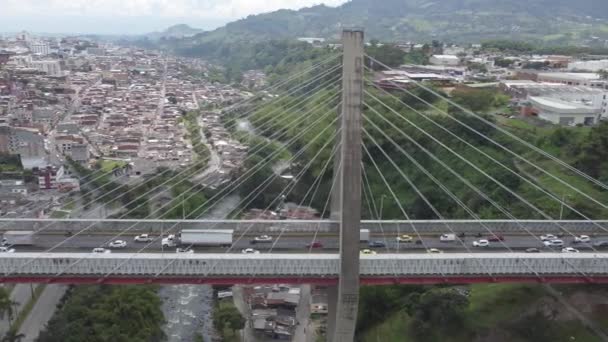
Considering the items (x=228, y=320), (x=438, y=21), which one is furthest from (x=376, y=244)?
(x=438, y=21)

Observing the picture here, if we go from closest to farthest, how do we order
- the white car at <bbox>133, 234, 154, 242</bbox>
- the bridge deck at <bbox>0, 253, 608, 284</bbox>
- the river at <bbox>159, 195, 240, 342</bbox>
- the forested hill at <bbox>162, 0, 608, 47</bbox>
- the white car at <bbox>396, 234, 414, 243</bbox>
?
the bridge deck at <bbox>0, 253, 608, 284</bbox> → the white car at <bbox>133, 234, 154, 242</bbox> → the white car at <bbox>396, 234, 414, 243</bbox> → the river at <bbox>159, 195, 240, 342</bbox> → the forested hill at <bbox>162, 0, 608, 47</bbox>

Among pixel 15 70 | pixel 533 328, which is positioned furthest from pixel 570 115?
pixel 15 70

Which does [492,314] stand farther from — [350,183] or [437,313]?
[350,183]

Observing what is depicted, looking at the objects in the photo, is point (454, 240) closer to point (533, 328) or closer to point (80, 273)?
point (533, 328)

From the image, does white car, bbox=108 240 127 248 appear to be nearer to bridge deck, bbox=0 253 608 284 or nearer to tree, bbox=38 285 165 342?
bridge deck, bbox=0 253 608 284

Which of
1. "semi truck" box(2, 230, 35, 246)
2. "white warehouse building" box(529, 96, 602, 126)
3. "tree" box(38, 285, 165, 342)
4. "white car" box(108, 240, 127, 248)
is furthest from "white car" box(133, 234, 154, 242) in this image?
"white warehouse building" box(529, 96, 602, 126)

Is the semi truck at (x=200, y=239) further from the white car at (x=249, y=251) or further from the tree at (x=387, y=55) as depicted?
the tree at (x=387, y=55)

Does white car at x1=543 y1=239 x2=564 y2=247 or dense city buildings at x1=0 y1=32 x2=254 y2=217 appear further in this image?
dense city buildings at x1=0 y1=32 x2=254 y2=217
